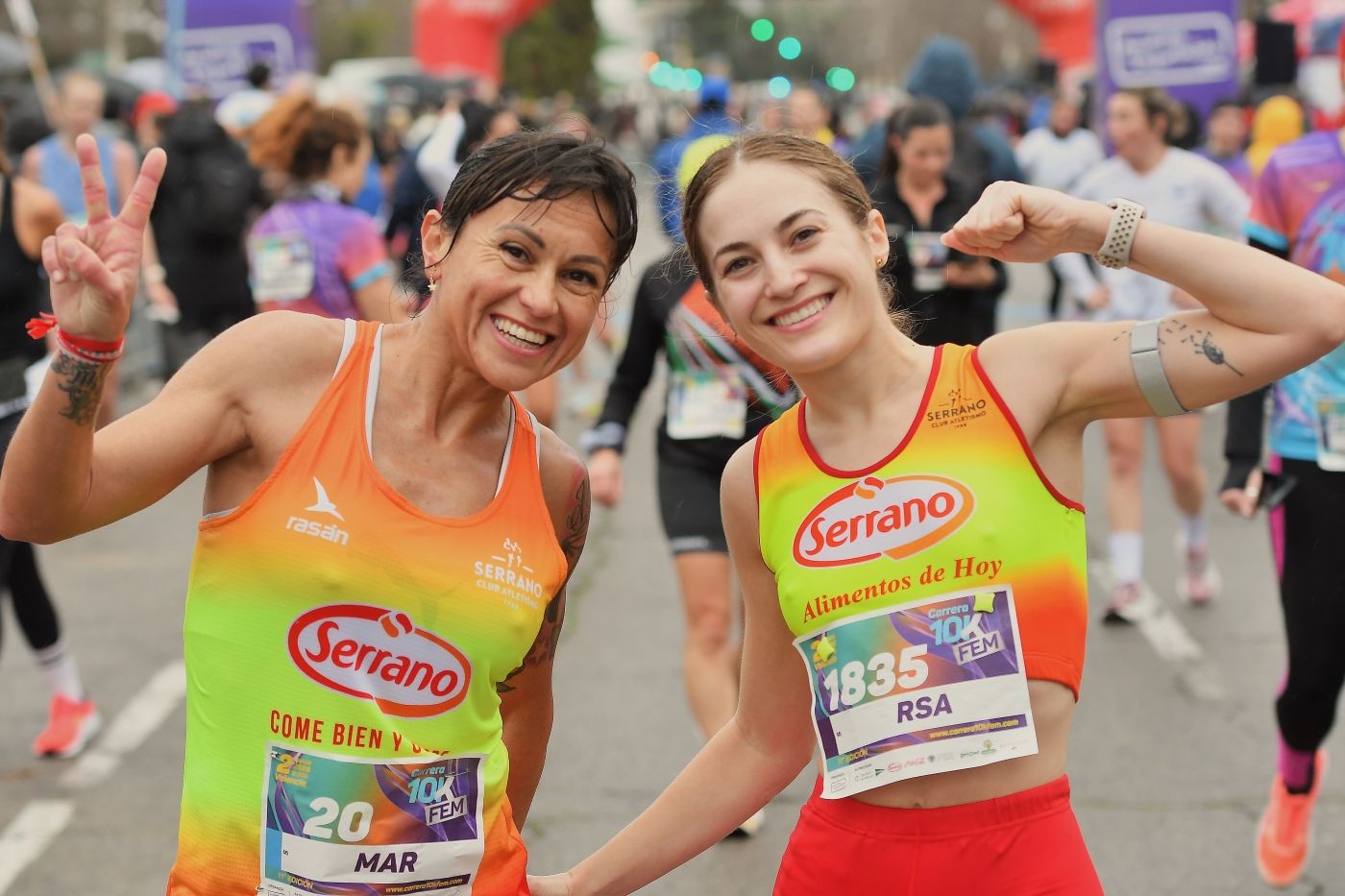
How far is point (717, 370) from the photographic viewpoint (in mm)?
5367

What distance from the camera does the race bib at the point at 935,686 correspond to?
8.26 feet

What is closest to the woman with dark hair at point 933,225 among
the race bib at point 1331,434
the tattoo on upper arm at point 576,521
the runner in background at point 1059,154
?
the race bib at point 1331,434

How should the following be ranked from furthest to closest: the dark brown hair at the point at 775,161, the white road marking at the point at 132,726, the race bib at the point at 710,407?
the white road marking at the point at 132,726 → the race bib at the point at 710,407 → the dark brown hair at the point at 775,161

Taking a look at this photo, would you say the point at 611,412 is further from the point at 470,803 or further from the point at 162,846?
the point at 470,803

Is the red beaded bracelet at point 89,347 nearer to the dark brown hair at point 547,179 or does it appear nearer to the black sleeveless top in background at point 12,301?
the dark brown hair at point 547,179

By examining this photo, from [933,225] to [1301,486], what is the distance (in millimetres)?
2285

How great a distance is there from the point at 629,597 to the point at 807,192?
5.57 metres

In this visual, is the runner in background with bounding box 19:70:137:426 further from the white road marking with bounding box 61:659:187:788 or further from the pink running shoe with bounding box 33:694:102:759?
the pink running shoe with bounding box 33:694:102:759

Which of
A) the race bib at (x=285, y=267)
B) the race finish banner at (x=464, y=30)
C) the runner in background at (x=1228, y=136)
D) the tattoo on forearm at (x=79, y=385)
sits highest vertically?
the tattoo on forearm at (x=79, y=385)

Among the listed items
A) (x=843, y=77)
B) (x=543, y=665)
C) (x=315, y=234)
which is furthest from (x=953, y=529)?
(x=843, y=77)

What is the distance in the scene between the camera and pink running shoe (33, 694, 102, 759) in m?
6.05

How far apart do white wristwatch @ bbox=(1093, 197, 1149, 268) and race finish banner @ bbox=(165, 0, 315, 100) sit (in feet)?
48.9

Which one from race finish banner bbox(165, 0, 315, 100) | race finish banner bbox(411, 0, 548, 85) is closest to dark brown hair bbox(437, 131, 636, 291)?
race finish banner bbox(165, 0, 315, 100)

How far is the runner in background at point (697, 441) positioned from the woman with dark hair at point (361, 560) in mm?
2459
